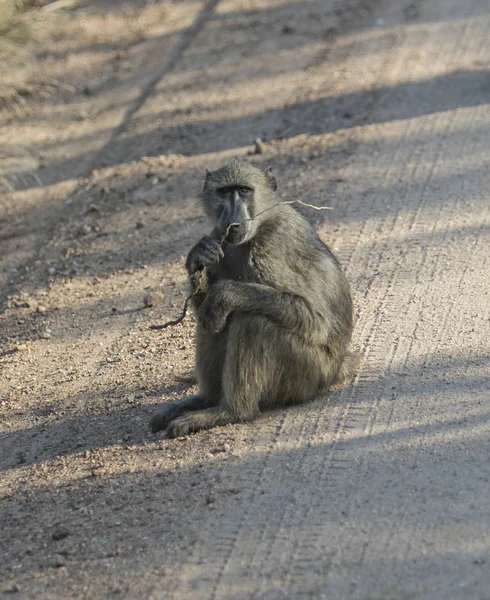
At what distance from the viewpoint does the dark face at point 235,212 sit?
5340 millimetres

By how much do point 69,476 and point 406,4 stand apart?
35.9ft

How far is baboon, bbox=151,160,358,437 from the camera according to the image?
A: 521 centimetres

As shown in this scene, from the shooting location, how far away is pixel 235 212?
214 inches

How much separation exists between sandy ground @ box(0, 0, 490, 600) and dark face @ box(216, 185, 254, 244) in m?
1.09

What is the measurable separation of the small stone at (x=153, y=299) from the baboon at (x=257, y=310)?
172cm

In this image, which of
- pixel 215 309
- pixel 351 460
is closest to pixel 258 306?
pixel 215 309

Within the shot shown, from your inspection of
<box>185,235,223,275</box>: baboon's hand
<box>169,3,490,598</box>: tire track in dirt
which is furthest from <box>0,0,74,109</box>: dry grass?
<box>185,235,223,275</box>: baboon's hand

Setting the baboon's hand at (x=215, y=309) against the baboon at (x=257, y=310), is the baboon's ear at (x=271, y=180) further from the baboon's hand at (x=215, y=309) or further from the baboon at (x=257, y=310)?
the baboon's hand at (x=215, y=309)

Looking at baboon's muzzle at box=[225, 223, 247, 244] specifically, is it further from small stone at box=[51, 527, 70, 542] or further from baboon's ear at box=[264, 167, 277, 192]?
small stone at box=[51, 527, 70, 542]

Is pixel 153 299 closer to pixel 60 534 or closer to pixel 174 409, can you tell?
pixel 174 409

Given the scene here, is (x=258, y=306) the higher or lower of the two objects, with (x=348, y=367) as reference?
higher

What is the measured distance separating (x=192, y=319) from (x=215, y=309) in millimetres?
1947

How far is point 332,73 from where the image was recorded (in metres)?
11.9

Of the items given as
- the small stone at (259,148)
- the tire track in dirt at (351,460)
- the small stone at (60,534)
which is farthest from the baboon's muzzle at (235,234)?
the small stone at (259,148)
